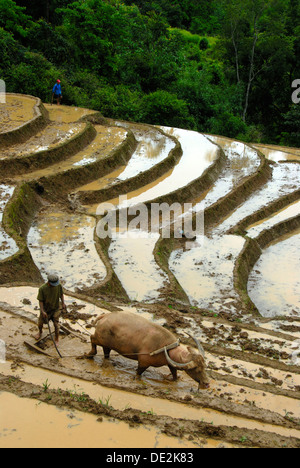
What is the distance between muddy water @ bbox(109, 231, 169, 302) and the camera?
961 centimetres

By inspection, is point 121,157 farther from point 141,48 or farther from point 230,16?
point 230,16

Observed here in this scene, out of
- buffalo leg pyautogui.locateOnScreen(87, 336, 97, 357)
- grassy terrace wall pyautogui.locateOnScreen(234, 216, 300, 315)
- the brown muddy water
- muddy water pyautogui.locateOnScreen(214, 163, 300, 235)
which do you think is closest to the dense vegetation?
the brown muddy water

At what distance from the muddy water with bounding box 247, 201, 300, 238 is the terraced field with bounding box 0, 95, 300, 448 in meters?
0.12

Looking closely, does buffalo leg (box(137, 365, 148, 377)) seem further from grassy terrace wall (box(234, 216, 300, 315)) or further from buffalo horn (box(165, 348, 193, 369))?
grassy terrace wall (box(234, 216, 300, 315))

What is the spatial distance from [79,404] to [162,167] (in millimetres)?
11890

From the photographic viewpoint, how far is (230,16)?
28.2m

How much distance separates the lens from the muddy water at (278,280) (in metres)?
10.5

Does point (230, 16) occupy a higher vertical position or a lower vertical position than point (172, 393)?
higher

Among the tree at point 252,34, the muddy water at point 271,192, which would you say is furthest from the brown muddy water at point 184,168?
the tree at point 252,34

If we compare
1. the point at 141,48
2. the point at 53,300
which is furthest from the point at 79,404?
the point at 141,48

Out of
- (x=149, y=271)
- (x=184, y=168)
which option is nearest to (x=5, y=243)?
(x=149, y=271)

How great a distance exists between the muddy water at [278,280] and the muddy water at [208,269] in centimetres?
81

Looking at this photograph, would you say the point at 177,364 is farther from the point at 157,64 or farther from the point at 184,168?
the point at 157,64
